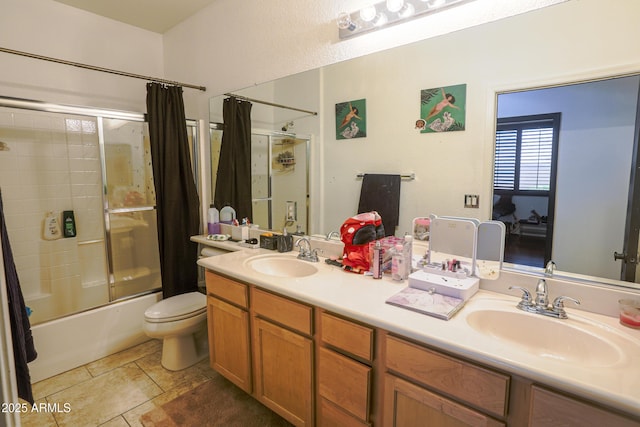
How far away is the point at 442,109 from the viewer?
4.90 feet

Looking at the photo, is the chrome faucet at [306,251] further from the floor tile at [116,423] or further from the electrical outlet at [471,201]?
the floor tile at [116,423]

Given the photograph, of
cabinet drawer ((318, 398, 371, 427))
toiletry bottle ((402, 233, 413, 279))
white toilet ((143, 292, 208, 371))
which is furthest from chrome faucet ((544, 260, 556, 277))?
white toilet ((143, 292, 208, 371))

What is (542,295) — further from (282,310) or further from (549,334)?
(282,310)

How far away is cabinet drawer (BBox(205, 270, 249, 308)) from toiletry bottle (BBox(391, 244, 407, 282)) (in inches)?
29.7

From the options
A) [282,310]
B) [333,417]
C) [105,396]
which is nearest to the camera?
[333,417]

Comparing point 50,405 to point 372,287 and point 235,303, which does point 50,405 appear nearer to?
point 235,303

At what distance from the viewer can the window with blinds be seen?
4.14 ft

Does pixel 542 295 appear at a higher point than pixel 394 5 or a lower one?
lower

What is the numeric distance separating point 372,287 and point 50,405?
2066 millimetres

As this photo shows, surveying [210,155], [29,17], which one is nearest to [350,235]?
[210,155]

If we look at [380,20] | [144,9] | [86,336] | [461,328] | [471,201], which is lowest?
[86,336]

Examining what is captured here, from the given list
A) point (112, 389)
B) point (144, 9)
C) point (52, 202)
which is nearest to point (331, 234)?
point (112, 389)

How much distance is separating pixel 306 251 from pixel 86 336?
181 centimetres

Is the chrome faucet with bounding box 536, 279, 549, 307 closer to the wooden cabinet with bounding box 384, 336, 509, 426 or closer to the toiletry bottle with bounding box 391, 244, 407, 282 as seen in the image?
the wooden cabinet with bounding box 384, 336, 509, 426
